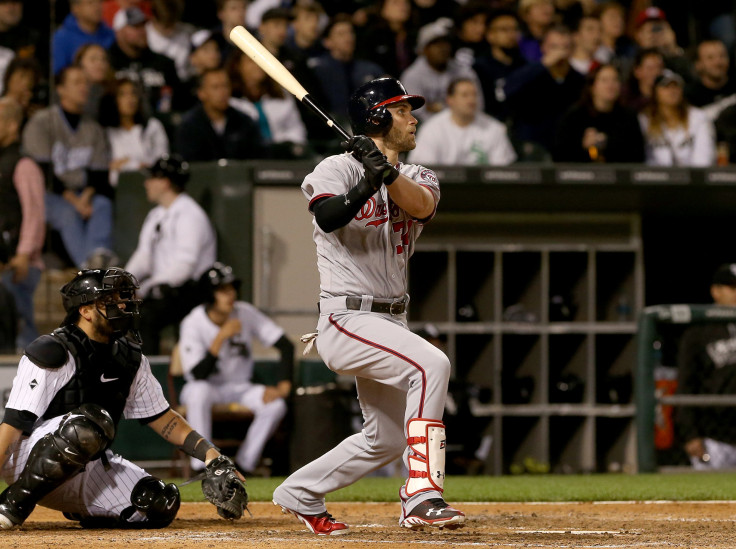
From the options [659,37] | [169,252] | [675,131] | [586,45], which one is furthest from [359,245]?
[659,37]

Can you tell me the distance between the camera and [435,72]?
9773 millimetres

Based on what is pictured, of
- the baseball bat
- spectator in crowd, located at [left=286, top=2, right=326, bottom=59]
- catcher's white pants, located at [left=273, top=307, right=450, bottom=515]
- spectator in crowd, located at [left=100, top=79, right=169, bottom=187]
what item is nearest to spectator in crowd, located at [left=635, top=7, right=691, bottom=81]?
spectator in crowd, located at [left=286, top=2, right=326, bottom=59]

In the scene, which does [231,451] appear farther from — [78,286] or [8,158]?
[78,286]

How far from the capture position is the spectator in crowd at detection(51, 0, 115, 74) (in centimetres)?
872

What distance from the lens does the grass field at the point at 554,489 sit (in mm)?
5980

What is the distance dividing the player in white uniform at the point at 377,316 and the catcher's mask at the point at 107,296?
2.35 feet

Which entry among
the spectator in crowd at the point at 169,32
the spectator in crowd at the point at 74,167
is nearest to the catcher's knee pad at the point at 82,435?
the spectator in crowd at the point at 74,167

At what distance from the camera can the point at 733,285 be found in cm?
828

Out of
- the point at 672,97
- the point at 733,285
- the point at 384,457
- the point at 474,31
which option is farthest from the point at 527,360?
the point at 384,457

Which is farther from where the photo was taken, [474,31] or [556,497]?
[474,31]

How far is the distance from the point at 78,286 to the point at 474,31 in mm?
6655

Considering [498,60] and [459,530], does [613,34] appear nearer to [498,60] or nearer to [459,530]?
[498,60]

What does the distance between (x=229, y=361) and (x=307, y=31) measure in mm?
3076

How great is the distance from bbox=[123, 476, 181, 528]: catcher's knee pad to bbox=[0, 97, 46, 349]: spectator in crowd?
11.4 ft
